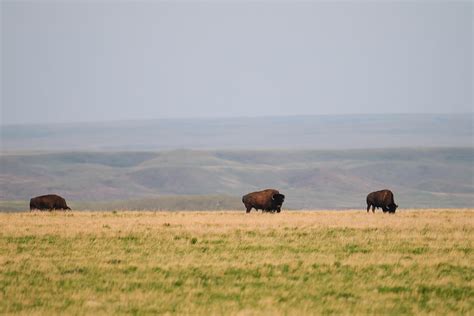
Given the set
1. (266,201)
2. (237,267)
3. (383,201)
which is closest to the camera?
(237,267)

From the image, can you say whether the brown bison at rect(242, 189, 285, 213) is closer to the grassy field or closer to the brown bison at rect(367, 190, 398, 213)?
the brown bison at rect(367, 190, 398, 213)

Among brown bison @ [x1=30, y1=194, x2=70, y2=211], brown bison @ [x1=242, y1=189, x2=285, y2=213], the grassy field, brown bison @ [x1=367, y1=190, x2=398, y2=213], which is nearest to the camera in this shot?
the grassy field

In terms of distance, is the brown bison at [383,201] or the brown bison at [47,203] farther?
the brown bison at [47,203]

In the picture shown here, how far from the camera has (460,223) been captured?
32.6 m

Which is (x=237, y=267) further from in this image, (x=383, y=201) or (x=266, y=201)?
(x=383, y=201)

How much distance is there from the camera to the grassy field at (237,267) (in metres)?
18.2

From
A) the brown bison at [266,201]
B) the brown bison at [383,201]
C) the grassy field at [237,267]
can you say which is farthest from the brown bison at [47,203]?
the brown bison at [383,201]

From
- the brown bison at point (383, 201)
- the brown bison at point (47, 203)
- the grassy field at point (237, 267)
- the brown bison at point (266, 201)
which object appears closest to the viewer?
the grassy field at point (237, 267)

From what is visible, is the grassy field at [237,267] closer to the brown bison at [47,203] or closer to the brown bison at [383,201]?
the brown bison at [383,201]

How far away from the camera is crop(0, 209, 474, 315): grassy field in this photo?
18172mm

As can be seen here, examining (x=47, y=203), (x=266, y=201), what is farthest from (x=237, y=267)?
(x=47, y=203)

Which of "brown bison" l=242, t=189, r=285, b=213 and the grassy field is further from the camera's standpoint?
"brown bison" l=242, t=189, r=285, b=213

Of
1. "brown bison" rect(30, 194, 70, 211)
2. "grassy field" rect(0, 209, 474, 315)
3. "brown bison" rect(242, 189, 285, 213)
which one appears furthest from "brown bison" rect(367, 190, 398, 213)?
"brown bison" rect(30, 194, 70, 211)

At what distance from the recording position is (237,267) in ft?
72.3
